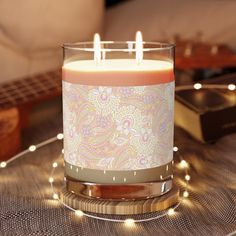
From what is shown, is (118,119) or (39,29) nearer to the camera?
(118,119)

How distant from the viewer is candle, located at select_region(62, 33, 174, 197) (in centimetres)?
54

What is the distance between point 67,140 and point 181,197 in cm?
15


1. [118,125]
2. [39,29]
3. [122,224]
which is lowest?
[122,224]

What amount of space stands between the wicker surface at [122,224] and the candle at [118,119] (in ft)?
0.15

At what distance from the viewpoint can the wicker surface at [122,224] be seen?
0.52m

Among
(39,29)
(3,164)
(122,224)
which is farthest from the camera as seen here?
(39,29)

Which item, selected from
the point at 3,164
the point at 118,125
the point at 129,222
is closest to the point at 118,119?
the point at 118,125

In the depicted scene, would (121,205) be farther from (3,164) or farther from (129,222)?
(3,164)

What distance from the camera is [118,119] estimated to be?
1.77 feet

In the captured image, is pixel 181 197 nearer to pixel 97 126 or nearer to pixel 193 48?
pixel 97 126

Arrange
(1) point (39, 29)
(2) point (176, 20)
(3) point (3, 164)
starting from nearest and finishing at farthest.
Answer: (3) point (3, 164)
(1) point (39, 29)
(2) point (176, 20)

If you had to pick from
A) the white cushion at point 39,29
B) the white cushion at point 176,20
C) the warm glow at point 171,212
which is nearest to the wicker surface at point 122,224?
the warm glow at point 171,212

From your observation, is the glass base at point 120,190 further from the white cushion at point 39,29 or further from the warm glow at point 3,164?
the white cushion at point 39,29

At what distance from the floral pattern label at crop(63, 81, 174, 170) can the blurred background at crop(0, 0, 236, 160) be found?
0.23 meters
